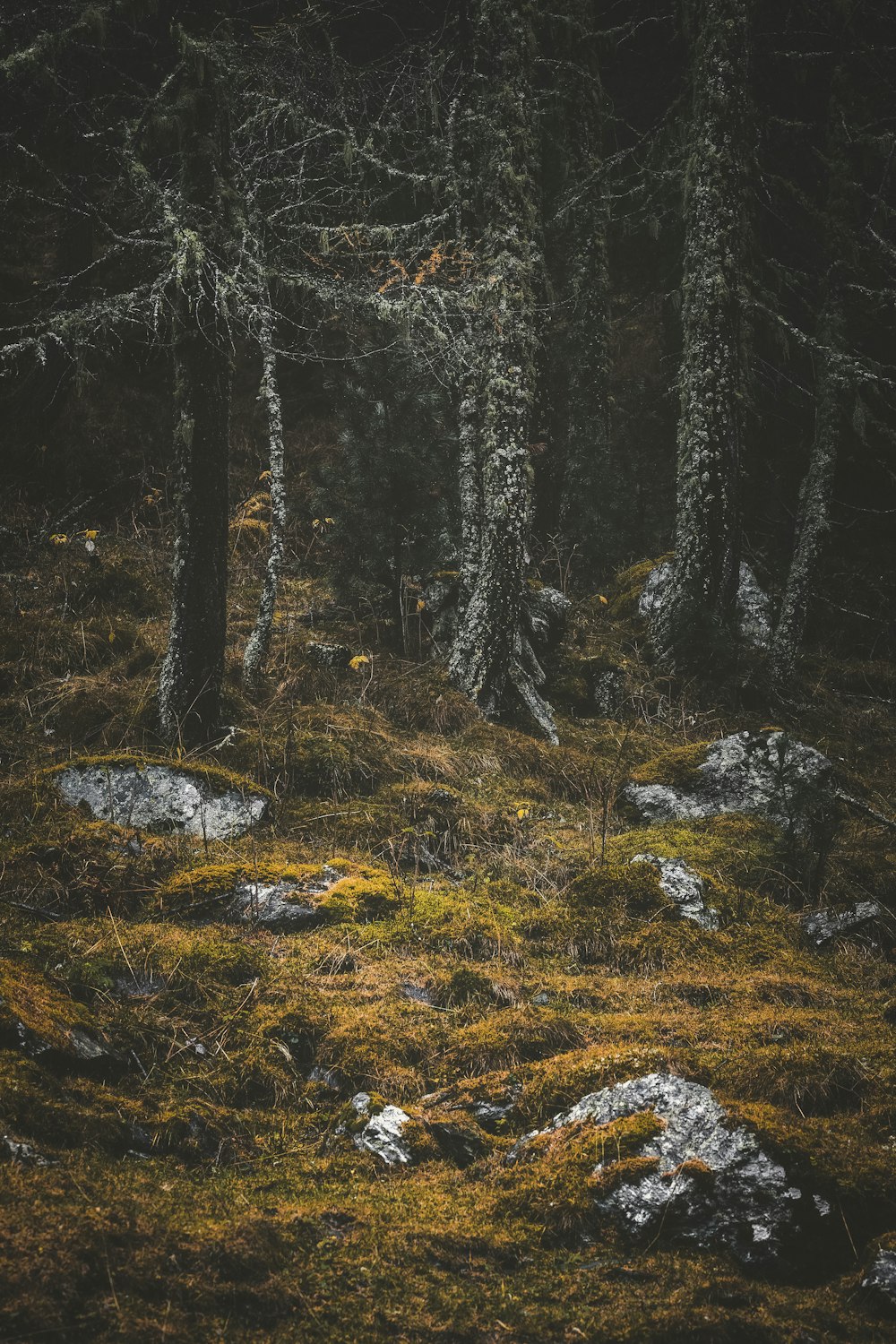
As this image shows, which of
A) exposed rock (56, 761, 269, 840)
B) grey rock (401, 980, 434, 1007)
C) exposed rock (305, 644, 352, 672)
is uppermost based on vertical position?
exposed rock (305, 644, 352, 672)

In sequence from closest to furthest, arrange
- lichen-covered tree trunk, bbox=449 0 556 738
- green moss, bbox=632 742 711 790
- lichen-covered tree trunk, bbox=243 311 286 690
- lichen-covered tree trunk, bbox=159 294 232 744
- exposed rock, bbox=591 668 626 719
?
green moss, bbox=632 742 711 790
lichen-covered tree trunk, bbox=159 294 232 744
lichen-covered tree trunk, bbox=243 311 286 690
lichen-covered tree trunk, bbox=449 0 556 738
exposed rock, bbox=591 668 626 719

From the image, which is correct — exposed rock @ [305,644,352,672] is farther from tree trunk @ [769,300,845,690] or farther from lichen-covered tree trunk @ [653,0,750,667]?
tree trunk @ [769,300,845,690]

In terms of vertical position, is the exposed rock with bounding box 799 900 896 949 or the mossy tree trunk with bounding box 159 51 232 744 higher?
the mossy tree trunk with bounding box 159 51 232 744

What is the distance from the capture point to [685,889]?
18.8 ft

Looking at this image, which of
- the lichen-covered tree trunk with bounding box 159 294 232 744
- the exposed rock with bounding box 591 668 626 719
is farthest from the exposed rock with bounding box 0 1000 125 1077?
the exposed rock with bounding box 591 668 626 719

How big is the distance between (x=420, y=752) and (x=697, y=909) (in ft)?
10.7

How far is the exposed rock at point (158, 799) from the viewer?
241 inches

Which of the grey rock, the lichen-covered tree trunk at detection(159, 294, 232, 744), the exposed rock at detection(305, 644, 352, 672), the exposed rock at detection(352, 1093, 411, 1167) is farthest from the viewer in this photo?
the exposed rock at detection(305, 644, 352, 672)

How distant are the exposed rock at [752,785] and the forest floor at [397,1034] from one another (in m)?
0.25

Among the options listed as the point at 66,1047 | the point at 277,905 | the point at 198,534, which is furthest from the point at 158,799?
the point at 66,1047

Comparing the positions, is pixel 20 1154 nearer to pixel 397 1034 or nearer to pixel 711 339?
pixel 397 1034

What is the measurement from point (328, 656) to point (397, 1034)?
20.6 ft

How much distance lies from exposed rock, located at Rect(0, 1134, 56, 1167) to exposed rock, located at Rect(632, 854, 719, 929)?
4165mm

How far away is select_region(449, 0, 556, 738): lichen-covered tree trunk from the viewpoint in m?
9.42
